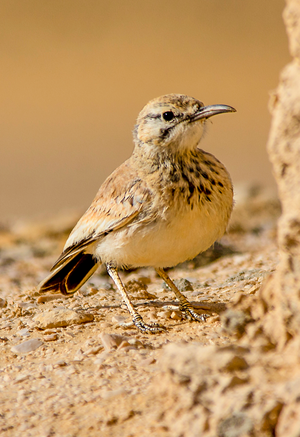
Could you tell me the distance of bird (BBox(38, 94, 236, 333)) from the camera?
3.98 metres

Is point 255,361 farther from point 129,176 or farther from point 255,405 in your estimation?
point 129,176

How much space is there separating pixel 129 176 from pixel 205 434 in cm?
261

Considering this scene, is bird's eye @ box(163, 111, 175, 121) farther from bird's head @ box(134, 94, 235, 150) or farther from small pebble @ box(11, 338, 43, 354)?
small pebble @ box(11, 338, 43, 354)

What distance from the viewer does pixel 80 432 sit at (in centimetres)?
247

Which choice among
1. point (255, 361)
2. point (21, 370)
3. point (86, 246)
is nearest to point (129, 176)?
point (86, 246)

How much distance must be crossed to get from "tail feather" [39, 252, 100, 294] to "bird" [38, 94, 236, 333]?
409 mm

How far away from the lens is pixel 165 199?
3971mm

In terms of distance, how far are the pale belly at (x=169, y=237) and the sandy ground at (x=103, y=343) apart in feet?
1.65

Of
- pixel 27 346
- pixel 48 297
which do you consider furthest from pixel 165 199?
pixel 48 297

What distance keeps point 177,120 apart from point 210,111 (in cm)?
28

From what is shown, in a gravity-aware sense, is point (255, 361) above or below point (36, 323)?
below

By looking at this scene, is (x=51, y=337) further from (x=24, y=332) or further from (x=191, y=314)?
(x=191, y=314)

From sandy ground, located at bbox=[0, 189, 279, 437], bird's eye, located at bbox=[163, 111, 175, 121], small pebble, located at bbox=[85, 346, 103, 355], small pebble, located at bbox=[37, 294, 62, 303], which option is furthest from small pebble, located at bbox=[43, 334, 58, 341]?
bird's eye, located at bbox=[163, 111, 175, 121]

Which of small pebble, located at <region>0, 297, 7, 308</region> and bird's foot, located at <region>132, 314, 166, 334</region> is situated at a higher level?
small pebble, located at <region>0, 297, 7, 308</region>
